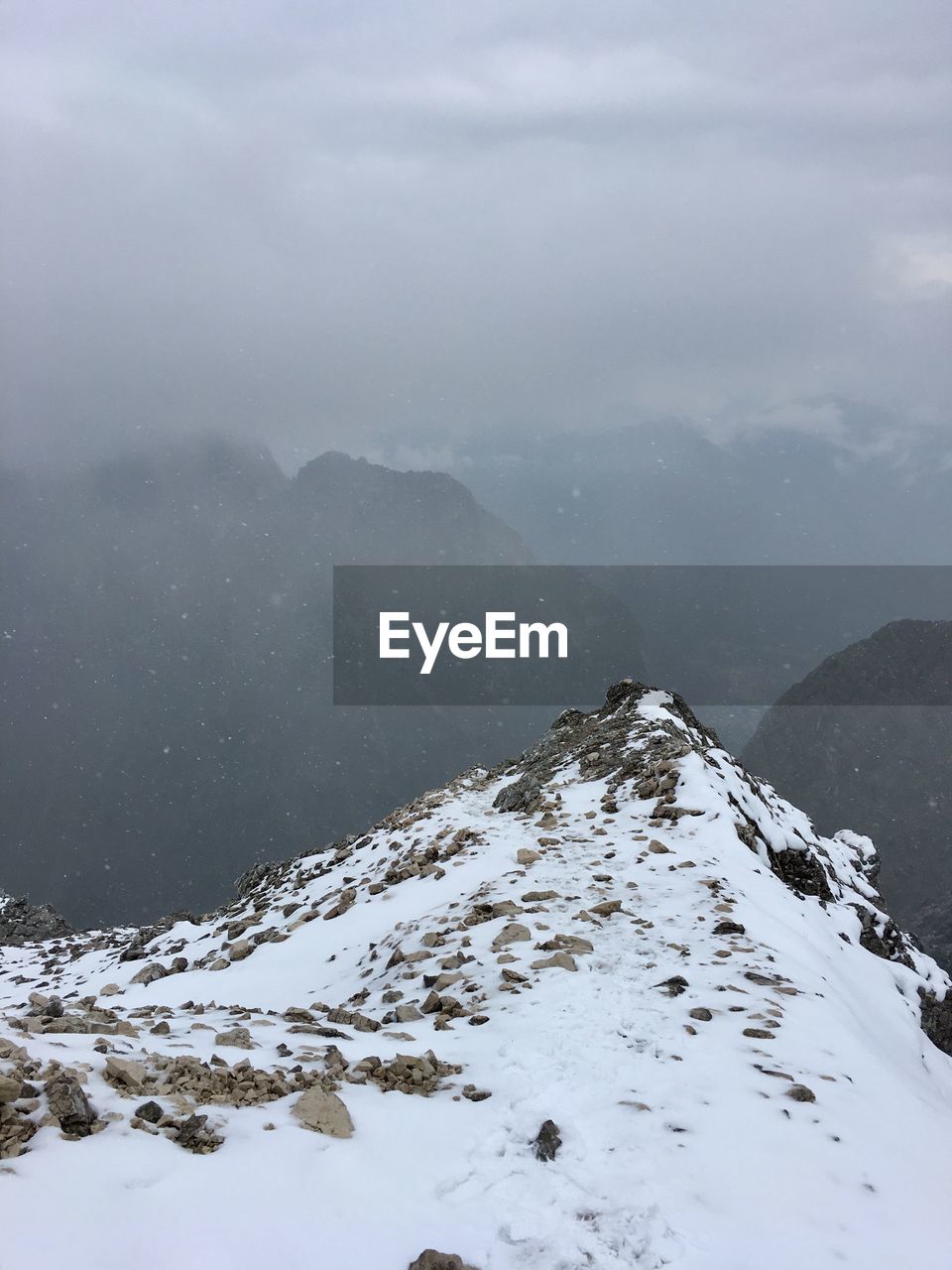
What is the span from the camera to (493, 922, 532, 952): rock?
8.87 m

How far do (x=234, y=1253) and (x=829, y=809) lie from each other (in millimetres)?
190783

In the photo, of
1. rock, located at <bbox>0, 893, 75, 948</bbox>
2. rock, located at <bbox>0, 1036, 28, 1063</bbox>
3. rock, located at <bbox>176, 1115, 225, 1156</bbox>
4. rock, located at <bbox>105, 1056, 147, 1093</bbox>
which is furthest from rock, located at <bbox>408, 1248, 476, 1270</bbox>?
rock, located at <bbox>0, 893, 75, 948</bbox>

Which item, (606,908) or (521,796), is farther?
(521,796)

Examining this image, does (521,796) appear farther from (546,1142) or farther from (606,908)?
(546,1142)

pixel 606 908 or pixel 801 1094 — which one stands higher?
pixel 801 1094

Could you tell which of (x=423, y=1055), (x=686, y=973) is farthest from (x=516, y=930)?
(x=423, y=1055)

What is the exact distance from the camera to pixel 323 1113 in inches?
187

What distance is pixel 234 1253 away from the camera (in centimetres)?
337

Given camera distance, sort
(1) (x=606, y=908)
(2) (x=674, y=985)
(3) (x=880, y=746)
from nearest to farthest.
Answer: (2) (x=674, y=985) → (1) (x=606, y=908) → (3) (x=880, y=746)

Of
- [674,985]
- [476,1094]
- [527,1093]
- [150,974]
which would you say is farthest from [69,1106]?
[150,974]

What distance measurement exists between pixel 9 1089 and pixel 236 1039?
2.42 m

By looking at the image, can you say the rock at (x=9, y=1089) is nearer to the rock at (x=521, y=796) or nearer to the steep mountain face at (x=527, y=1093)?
the steep mountain face at (x=527, y=1093)

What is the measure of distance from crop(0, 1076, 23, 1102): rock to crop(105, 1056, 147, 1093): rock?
2.47ft

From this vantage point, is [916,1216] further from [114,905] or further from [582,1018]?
[114,905]
